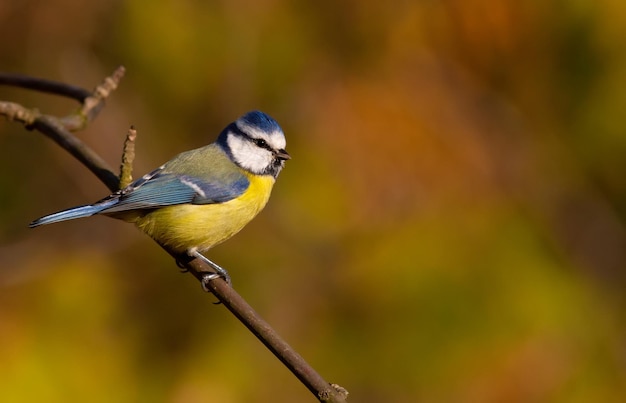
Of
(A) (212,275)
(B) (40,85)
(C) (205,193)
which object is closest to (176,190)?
(C) (205,193)

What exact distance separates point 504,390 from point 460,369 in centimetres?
21

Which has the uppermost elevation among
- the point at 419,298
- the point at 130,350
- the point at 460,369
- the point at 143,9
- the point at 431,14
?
the point at 431,14

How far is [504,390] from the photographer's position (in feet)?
10.3

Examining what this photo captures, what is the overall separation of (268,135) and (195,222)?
1.42ft

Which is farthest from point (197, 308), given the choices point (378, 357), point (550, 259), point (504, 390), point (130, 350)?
point (550, 259)

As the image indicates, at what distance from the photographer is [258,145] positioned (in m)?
2.66

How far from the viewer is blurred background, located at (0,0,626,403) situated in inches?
123

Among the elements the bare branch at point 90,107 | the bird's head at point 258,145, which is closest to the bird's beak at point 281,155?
the bird's head at point 258,145

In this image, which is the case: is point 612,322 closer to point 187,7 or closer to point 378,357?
point 378,357

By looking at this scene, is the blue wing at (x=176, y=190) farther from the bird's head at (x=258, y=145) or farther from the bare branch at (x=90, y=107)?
the bare branch at (x=90, y=107)

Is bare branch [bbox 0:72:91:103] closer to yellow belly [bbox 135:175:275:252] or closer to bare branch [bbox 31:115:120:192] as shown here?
bare branch [bbox 31:115:120:192]

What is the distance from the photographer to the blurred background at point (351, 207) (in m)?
3.12

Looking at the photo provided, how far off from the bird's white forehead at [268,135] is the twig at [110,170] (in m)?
0.48

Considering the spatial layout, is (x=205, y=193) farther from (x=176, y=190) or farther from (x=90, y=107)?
(x=90, y=107)
